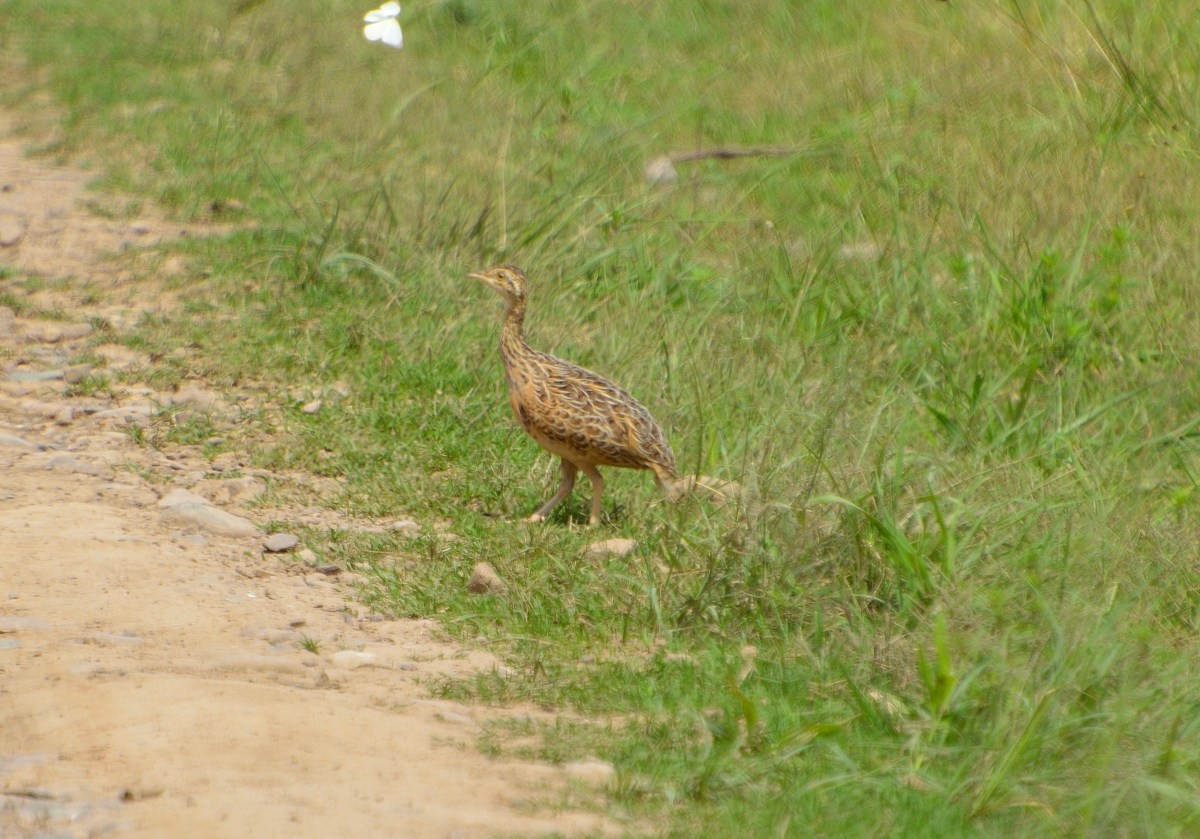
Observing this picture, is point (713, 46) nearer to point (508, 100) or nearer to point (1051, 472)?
point (508, 100)

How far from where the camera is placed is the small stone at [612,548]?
19.3 ft

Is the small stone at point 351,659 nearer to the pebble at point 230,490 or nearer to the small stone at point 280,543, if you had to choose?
the small stone at point 280,543

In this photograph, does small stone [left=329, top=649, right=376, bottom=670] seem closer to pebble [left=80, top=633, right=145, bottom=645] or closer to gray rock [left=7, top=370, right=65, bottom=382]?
pebble [left=80, top=633, right=145, bottom=645]

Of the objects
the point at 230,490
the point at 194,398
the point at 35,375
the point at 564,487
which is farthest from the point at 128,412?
the point at 564,487

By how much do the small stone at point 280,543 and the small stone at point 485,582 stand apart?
770 millimetres

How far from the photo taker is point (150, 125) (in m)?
10.6

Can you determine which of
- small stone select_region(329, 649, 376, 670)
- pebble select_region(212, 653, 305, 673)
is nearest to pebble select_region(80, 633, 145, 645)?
pebble select_region(212, 653, 305, 673)

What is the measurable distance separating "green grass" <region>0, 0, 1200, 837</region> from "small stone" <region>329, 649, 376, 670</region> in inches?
12.5

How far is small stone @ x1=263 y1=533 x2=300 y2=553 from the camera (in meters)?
5.94

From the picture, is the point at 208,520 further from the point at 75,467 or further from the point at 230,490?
the point at 75,467

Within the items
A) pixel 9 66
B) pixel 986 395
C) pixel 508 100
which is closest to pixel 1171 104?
pixel 986 395

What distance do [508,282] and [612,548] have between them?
5.20ft

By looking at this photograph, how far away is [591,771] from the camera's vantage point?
13.8 ft

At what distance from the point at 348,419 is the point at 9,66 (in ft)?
20.2
